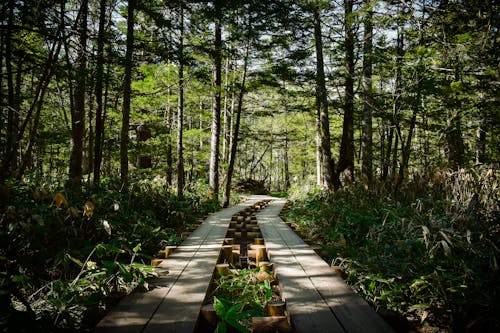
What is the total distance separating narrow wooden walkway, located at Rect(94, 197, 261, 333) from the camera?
2.04 meters

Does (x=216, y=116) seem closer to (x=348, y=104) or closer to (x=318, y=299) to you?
(x=348, y=104)

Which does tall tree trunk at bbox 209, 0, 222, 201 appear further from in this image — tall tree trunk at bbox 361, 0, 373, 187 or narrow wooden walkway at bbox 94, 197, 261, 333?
narrow wooden walkway at bbox 94, 197, 261, 333

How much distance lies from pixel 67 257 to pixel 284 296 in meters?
2.56

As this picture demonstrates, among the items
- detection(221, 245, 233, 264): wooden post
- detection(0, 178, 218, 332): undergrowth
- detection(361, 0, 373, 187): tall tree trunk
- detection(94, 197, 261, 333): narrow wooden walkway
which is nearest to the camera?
detection(94, 197, 261, 333): narrow wooden walkway

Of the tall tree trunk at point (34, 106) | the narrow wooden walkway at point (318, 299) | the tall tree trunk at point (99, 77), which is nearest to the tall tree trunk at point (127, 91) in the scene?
the tall tree trunk at point (99, 77)

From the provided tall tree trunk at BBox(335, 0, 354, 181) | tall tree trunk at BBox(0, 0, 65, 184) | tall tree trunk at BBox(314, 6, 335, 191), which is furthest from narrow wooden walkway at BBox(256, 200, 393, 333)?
tall tree trunk at BBox(335, 0, 354, 181)

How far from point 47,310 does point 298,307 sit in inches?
83.8

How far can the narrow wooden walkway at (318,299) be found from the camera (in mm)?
2090

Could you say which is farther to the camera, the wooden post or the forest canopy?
the wooden post

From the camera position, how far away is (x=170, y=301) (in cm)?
247

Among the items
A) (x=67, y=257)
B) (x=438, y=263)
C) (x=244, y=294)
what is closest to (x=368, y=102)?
(x=438, y=263)

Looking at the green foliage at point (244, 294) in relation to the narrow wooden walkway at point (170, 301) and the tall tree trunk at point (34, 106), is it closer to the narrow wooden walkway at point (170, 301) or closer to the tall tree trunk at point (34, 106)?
the narrow wooden walkway at point (170, 301)

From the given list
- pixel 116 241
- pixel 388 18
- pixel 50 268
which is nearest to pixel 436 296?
pixel 116 241

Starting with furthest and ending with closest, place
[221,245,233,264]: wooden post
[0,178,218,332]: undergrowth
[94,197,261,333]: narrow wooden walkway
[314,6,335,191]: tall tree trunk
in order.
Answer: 1. [314,6,335,191]: tall tree trunk
2. [221,245,233,264]: wooden post
3. [0,178,218,332]: undergrowth
4. [94,197,261,333]: narrow wooden walkway
